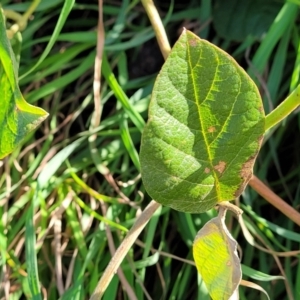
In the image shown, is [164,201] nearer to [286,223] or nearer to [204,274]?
[204,274]

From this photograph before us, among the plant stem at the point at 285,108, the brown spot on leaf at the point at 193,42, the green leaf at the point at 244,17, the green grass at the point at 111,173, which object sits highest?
the brown spot on leaf at the point at 193,42

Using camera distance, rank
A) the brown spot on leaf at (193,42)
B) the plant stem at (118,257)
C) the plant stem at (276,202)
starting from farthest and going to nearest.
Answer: the plant stem at (276,202) < the plant stem at (118,257) < the brown spot on leaf at (193,42)

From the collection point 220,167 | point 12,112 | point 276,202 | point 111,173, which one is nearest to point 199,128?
point 220,167

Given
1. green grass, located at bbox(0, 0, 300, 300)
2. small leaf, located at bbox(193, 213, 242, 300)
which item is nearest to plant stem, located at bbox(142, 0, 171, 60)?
green grass, located at bbox(0, 0, 300, 300)

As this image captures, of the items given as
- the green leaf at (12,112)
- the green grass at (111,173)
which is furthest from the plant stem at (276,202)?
the green leaf at (12,112)

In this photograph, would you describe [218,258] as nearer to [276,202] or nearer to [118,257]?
[118,257]

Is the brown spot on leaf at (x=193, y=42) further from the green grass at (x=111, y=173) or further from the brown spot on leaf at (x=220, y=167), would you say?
the green grass at (x=111, y=173)

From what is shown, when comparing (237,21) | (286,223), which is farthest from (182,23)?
(286,223)
